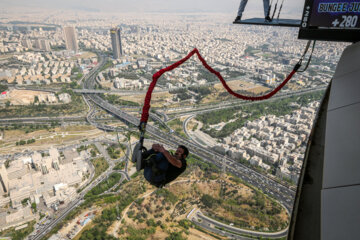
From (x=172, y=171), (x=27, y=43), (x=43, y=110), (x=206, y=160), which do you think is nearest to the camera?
(x=172, y=171)

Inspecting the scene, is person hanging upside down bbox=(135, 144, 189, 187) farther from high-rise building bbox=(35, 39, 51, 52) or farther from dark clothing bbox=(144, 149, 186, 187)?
high-rise building bbox=(35, 39, 51, 52)

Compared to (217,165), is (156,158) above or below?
above

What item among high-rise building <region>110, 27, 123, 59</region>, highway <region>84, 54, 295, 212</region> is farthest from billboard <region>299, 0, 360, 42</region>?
high-rise building <region>110, 27, 123, 59</region>

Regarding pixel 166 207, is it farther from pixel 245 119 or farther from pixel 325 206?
pixel 245 119

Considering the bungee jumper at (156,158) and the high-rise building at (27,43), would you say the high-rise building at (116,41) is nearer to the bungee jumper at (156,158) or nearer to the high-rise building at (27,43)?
the high-rise building at (27,43)

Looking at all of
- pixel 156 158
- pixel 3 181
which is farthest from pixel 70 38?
pixel 156 158

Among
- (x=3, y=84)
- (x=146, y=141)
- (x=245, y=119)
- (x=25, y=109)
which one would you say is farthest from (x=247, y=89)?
(x=3, y=84)

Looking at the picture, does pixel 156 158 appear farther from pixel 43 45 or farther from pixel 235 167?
pixel 43 45
